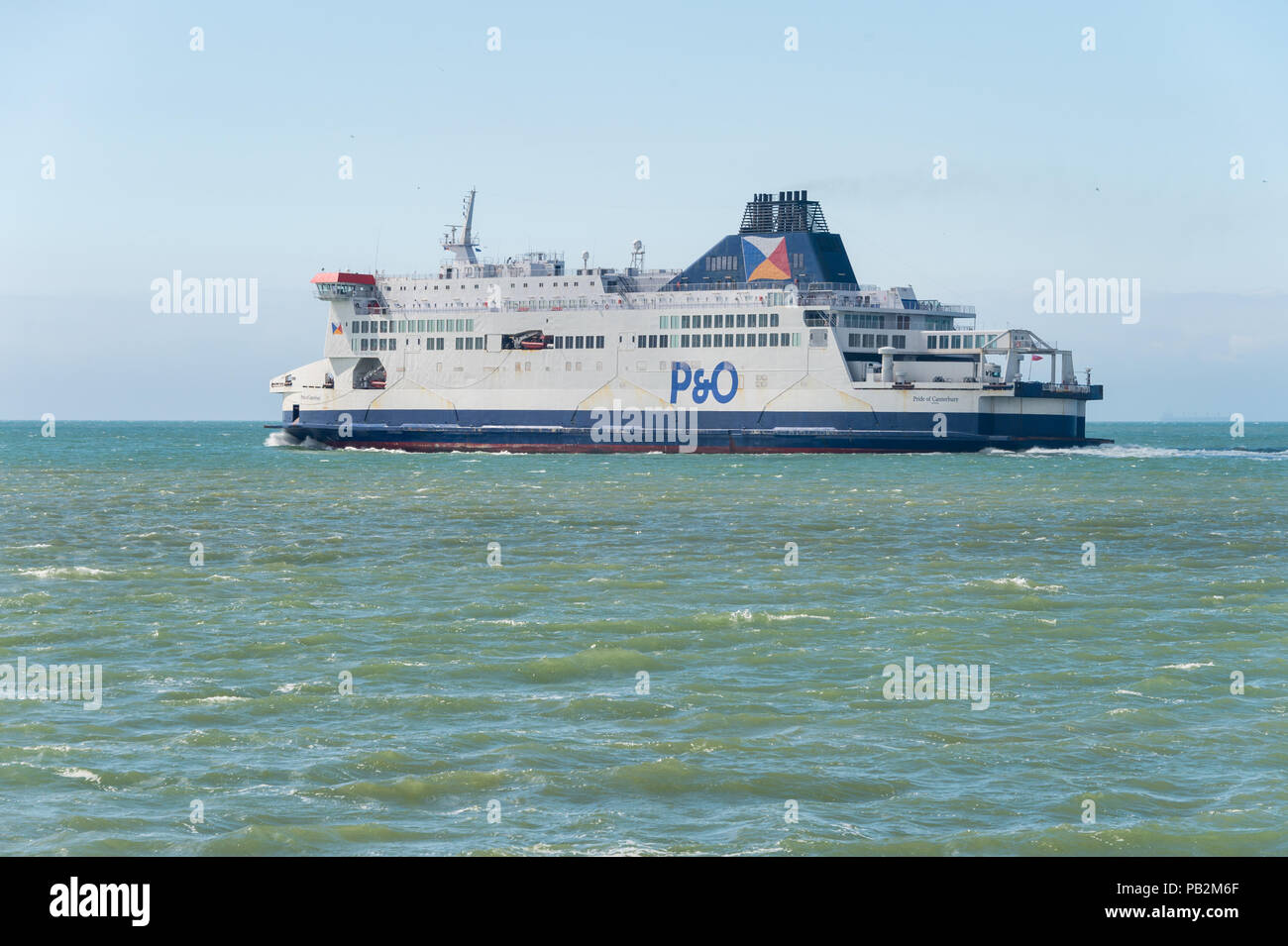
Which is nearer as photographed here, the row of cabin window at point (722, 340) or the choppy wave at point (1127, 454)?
the row of cabin window at point (722, 340)

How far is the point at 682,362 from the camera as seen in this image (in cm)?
7019

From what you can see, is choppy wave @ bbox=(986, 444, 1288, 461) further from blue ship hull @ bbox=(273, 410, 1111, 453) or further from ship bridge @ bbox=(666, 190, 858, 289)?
ship bridge @ bbox=(666, 190, 858, 289)

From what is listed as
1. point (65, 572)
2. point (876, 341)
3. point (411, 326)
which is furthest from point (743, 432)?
point (65, 572)

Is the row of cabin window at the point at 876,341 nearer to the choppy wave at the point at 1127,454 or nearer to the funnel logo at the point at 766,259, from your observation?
the funnel logo at the point at 766,259

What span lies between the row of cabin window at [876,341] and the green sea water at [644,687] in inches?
1216

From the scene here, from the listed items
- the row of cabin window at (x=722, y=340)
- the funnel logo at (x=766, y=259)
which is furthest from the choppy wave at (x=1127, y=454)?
the funnel logo at (x=766, y=259)

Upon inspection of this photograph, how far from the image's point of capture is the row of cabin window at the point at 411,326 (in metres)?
76.8

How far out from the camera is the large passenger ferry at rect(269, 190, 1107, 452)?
6662 cm

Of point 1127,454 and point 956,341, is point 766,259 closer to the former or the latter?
point 956,341

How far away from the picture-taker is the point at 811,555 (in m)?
30.1

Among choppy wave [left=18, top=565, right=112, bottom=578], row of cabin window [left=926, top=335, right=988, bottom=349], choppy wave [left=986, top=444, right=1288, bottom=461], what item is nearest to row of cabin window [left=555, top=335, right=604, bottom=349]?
row of cabin window [left=926, top=335, right=988, bottom=349]
